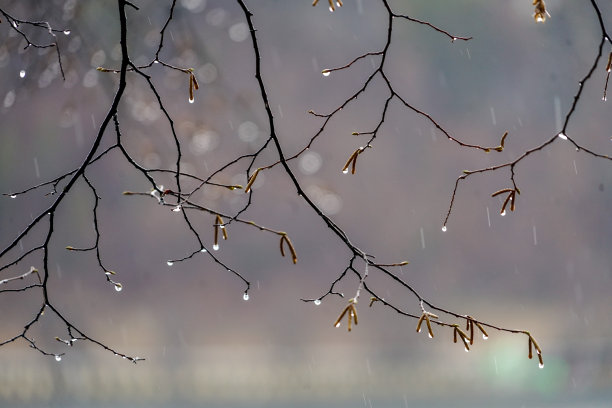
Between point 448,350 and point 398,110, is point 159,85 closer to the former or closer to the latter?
point 398,110

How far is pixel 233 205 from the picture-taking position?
17.3 ft

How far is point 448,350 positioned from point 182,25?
3.32m

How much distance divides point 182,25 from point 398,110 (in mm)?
1866

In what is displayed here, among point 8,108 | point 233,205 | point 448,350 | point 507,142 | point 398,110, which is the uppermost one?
point 8,108

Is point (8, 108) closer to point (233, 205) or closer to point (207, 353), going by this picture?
point (233, 205)

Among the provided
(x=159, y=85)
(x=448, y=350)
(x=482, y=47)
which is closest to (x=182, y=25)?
(x=159, y=85)

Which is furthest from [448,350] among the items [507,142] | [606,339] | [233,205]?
[233,205]

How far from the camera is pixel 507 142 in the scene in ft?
17.5

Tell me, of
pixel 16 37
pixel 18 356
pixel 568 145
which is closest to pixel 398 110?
pixel 568 145

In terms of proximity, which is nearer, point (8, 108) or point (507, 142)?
point (507, 142)

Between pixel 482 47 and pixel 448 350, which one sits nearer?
pixel 448 350

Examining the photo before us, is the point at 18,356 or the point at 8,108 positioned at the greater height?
the point at 8,108

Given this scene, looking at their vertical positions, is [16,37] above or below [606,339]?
above

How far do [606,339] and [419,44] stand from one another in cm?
284
